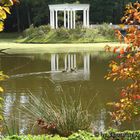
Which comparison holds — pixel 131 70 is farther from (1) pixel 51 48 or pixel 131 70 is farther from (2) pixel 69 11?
(2) pixel 69 11

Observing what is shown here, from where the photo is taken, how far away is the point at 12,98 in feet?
35.7

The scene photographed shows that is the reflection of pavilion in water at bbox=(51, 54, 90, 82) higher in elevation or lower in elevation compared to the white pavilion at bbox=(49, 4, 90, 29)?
higher

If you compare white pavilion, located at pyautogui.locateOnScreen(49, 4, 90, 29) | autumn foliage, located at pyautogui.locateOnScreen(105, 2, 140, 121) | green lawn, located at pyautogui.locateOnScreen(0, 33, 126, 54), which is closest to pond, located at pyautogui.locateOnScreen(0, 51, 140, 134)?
autumn foliage, located at pyautogui.locateOnScreen(105, 2, 140, 121)

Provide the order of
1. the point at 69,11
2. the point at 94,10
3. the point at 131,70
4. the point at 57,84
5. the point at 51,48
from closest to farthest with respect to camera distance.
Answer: the point at 131,70, the point at 57,84, the point at 51,48, the point at 69,11, the point at 94,10

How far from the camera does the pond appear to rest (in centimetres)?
837

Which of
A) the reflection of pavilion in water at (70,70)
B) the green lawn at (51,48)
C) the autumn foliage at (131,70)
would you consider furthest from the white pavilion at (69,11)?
the autumn foliage at (131,70)

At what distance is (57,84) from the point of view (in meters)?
13.3

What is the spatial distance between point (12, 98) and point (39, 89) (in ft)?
5.36

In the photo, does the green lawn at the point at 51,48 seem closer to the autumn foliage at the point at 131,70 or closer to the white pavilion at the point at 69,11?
the white pavilion at the point at 69,11

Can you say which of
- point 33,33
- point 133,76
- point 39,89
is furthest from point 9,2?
point 33,33

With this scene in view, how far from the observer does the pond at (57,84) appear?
8.37 meters

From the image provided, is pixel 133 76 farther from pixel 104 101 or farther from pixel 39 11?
pixel 39 11

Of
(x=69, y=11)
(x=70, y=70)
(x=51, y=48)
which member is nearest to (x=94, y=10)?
(x=69, y=11)

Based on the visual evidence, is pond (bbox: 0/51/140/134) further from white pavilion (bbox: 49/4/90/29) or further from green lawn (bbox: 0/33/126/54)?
white pavilion (bbox: 49/4/90/29)
